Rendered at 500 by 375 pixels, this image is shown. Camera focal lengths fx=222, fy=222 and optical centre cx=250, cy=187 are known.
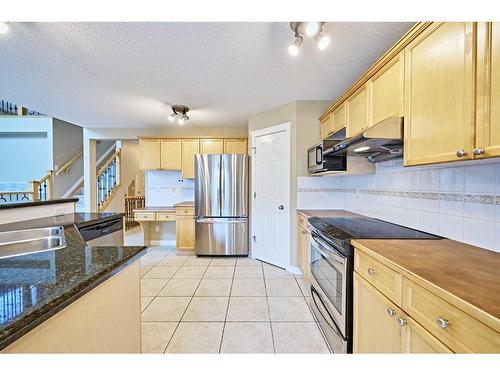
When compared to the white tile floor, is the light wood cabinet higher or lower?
higher

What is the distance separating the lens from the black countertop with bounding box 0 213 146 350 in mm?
579

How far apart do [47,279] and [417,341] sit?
146cm

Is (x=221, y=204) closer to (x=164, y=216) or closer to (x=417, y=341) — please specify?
(x=164, y=216)

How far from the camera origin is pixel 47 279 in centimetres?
81

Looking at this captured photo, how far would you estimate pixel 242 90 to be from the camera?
2764mm

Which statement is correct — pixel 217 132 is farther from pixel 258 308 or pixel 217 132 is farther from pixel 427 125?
pixel 427 125

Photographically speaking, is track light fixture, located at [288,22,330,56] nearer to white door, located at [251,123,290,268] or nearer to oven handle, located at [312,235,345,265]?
oven handle, located at [312,235,345,265]

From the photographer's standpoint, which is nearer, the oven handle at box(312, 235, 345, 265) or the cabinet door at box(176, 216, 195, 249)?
the oven handle at box(312, 235, 345, 265)

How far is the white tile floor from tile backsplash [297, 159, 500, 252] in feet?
3.98

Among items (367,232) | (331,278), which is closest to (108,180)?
(331,278)

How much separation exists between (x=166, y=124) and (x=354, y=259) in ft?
13.3

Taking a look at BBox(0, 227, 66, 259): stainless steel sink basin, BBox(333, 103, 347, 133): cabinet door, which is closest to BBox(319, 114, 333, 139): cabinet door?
BBox(333, 103, 347, 133): cabinet door

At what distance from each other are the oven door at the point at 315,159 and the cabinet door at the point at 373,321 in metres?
1.37

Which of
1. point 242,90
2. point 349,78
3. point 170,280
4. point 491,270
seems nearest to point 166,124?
point 242,90
